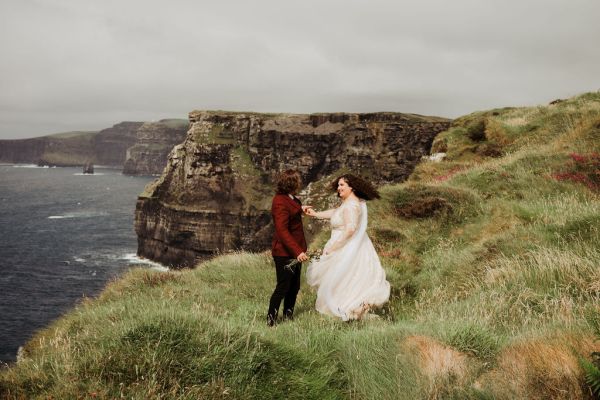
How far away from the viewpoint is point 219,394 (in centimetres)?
432

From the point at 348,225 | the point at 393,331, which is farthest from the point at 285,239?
the point at 393,331

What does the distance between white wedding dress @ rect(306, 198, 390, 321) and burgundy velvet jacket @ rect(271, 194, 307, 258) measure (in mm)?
732

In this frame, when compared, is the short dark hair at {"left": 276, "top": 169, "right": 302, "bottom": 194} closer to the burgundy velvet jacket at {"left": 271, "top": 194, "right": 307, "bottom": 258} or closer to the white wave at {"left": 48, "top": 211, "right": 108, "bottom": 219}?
the burgundy velvet jacket at {"left": 271, "top": 194, "right": 307, "bottom": 258}

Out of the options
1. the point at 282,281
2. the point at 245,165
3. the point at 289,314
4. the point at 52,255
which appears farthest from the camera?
the point at 245,165

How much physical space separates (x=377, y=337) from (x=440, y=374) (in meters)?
1.35

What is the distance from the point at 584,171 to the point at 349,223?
464 inches

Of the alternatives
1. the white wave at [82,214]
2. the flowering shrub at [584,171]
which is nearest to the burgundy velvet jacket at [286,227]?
the flowering shrub at [584,171]

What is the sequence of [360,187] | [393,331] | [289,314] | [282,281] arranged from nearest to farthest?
1. [393,331]
2. [282,281]
3. [289,314]
4. [360,187]

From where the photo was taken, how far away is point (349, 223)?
823 cm

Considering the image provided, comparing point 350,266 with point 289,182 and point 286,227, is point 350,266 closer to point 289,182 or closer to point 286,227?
point 286,227

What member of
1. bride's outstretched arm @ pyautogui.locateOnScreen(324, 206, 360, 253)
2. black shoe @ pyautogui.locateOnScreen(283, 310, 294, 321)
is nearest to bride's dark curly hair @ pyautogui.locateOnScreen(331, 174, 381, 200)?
bride's outstretched arm @ pyautogui.locateOnScreen(324, 206, 360, 253)

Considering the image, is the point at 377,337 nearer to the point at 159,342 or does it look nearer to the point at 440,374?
the point at 440,374

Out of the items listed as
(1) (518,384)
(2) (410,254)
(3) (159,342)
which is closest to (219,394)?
(3) (159,342)

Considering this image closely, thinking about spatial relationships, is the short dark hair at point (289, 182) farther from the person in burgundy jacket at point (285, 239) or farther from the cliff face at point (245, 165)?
the cliff face at point (245, 165)
